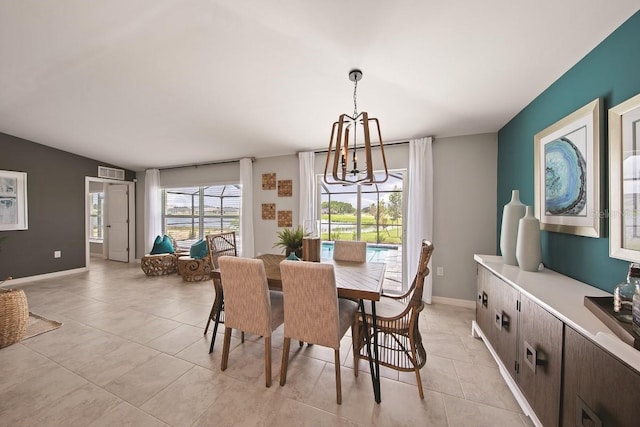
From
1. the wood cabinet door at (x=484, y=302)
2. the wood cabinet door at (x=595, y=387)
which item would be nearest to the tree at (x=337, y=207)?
the wood cabinet door at (x=484, y=302)

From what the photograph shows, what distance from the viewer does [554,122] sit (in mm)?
1770

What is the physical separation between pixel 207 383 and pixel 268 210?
2847 mm

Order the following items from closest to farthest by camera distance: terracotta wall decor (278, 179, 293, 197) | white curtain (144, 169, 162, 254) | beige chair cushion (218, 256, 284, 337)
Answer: beige chair cushion (218, 256, 284, 337) < terracotta wall decor (278, 179, 293, 197) < white curtain (144, 169, 162, 254)

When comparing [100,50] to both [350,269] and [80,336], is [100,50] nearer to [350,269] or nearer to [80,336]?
[80,336]

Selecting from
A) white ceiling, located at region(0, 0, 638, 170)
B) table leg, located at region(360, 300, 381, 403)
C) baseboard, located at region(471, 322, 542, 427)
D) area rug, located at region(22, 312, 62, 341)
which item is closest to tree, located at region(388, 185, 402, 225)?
white ceiling, located at region(0, 0, 638, 170)

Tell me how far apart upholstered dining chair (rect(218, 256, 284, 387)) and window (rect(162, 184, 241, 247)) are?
3.27 meters

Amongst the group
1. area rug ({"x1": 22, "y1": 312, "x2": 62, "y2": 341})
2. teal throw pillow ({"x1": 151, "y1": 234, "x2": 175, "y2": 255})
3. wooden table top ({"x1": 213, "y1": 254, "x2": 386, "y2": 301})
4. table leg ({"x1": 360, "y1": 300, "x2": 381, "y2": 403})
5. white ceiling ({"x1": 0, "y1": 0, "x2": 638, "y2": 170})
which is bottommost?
area rug ({"x1": 22, "y1": 312, "x2": 62, "y2": 341})

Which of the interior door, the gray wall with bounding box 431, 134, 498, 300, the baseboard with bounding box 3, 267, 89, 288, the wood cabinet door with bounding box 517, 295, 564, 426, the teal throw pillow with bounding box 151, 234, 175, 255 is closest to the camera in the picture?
the wood cabinet door with bounding box 517, 295, 564, 426

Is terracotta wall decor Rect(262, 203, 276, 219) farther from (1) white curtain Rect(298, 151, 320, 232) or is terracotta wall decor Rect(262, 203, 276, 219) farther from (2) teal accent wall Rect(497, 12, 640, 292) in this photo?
(2) teal accent wall Rect(497, 12, 640, 292)

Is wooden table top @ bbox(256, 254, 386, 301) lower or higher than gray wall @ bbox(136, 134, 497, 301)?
lower

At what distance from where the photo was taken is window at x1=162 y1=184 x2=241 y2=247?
197 inches

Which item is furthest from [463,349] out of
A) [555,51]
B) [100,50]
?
[100,50]

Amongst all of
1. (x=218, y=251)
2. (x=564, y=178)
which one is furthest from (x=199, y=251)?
(x=564, y=178)

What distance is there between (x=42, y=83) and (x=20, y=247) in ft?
10.9
